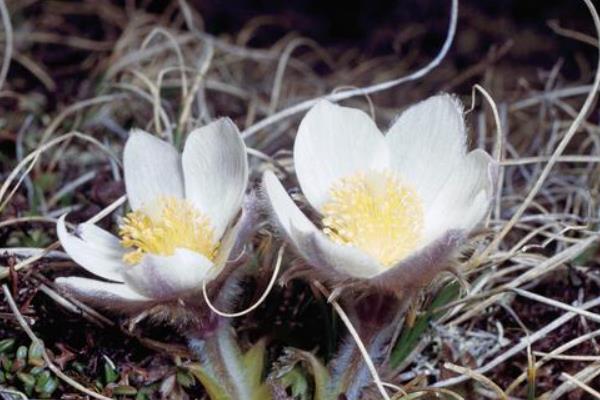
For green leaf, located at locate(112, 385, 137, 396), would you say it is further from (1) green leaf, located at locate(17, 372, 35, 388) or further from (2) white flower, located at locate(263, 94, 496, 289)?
(2) white flower, located at locate(263, 94, 496, 289)

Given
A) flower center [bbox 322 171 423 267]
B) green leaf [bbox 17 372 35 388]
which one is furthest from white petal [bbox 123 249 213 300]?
green leaf [bbox 17 372 35 388]

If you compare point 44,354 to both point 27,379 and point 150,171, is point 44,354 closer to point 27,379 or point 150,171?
point 27,379

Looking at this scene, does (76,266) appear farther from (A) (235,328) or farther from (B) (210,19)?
(B) (210,19)

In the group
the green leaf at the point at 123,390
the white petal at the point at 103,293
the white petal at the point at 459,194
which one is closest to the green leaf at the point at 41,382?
the green leaf at the point at 123,390

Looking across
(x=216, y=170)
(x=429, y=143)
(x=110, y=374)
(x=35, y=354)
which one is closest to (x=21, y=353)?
(x=35, y=354)

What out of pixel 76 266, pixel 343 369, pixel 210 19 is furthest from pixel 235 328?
pixel 210 19

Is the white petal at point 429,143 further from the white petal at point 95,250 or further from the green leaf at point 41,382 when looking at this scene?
the green leaf at point 41,382
